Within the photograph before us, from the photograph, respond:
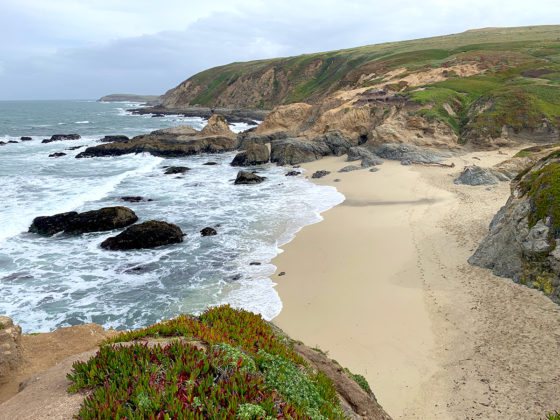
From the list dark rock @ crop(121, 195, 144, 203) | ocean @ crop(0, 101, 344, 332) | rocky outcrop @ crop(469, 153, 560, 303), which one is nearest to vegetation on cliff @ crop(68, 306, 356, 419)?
ocean @ crop(0, 101, 344, 332)

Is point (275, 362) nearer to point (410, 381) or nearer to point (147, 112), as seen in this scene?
point (410, 381)

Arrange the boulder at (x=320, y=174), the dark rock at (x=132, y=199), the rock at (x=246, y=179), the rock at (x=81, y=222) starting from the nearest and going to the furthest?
the rock at (x=81, y=222)
the dark rock at (x=132, y=199)
the rock at (x=246, y=179)
the boulder at (x=320, y=174)

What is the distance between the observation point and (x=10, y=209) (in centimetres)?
2392

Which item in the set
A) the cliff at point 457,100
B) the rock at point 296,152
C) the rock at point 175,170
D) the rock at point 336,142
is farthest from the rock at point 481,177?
the rock at point 175,170

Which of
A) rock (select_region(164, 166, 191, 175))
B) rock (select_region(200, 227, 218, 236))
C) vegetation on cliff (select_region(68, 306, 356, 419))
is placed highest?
vegetation on cliff (select_region(68, 306, 356, 419))

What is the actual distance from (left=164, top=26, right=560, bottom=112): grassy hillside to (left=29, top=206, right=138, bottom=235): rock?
34.8 m

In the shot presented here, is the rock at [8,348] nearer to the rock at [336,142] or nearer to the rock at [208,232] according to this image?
the rock at [208,232]

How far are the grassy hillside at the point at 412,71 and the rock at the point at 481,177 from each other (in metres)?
14.5

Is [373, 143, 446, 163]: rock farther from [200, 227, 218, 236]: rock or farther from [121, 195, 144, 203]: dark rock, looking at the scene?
[121, 195, 144, 203]: dark rock

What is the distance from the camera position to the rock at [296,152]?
39.8 m

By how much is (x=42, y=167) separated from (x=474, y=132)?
45052 millimetres

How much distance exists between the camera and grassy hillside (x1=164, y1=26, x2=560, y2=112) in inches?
1649

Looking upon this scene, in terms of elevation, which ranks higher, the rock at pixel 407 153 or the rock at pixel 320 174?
the rock at pixel 407 153

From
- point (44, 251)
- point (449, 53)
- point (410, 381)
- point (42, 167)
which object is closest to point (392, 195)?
point (410, 381)
